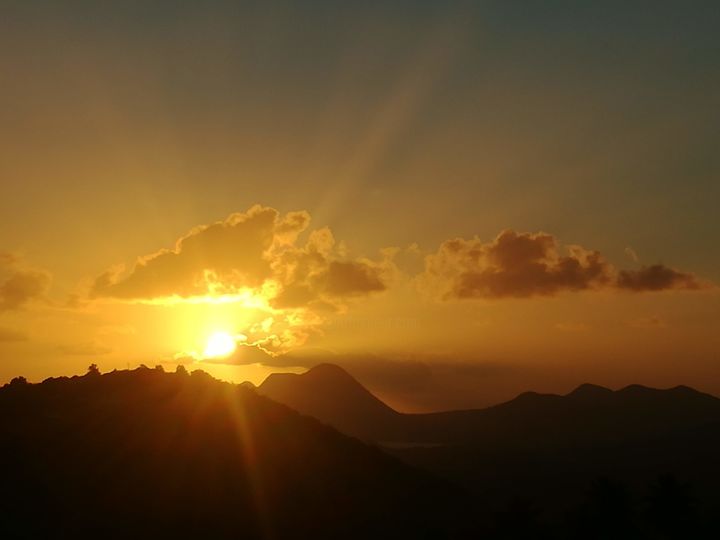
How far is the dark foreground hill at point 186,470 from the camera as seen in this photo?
3612 inches

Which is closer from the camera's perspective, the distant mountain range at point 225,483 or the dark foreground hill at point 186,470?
the distant mountain range at point 225,483

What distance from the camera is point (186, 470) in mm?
103188

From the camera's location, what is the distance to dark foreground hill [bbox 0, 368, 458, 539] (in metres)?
91.8

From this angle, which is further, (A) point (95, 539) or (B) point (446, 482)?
(B) point (446, 482)

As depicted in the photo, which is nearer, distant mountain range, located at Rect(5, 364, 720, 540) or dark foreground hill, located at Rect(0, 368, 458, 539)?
distant mountain range, located at Rect(5, 364, 720, 540)

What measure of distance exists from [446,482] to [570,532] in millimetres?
52873

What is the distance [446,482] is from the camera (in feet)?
431

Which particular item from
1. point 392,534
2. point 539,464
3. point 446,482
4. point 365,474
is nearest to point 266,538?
point 392,534

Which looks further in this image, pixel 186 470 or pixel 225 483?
pixel 225 483

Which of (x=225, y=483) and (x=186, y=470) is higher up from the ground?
(x=186, y=470)

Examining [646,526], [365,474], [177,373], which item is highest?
[177,373]

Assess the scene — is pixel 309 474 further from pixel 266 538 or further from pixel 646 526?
pixel 646 526

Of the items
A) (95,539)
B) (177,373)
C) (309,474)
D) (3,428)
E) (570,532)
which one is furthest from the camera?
(177,373)

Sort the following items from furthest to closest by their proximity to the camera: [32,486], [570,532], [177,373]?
[177,373]
[32,486]
[570,532]
